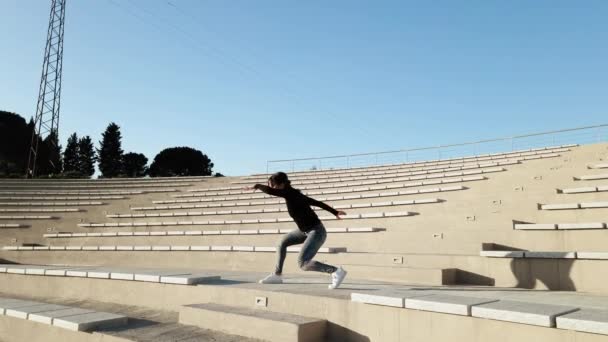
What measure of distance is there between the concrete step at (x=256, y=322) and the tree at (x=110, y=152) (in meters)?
61.3

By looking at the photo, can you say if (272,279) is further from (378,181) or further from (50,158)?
(50,158)

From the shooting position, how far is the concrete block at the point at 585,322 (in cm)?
245

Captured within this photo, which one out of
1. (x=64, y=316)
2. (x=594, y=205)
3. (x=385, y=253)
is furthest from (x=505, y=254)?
(x=64, y=316)

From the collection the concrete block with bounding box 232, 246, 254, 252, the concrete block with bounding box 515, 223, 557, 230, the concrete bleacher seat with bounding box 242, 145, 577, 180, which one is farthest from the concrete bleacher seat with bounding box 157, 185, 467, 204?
the concrete block with bounding box 232, 246, 254, 252

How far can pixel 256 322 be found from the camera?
153 inches

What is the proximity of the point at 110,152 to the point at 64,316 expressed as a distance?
2471 inches

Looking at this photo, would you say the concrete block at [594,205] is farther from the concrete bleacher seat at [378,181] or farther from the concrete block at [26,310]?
the concrete block at [26,310]

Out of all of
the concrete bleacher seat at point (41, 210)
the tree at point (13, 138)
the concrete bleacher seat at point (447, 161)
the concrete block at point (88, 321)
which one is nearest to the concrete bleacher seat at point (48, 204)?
the concrete bleacher seat at point (41, 210)

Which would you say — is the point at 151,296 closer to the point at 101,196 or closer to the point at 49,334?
the point at 49,334

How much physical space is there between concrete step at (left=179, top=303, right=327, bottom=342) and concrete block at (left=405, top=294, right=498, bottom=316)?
3.01ft

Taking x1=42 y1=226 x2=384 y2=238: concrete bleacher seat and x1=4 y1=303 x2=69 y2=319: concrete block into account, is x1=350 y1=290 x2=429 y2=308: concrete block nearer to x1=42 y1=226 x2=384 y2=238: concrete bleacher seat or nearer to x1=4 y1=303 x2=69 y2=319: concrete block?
x1=4 y1=303 x2=69 y2=319: concrete block

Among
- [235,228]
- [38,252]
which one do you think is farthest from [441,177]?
[38,252]

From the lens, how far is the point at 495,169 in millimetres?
12898

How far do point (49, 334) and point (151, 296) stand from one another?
4.32 ft
